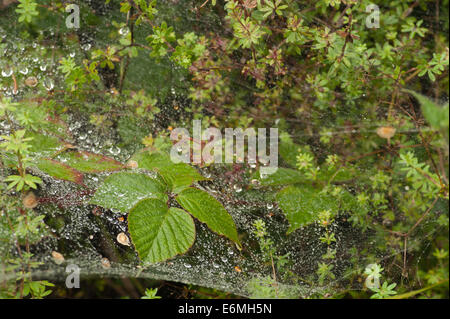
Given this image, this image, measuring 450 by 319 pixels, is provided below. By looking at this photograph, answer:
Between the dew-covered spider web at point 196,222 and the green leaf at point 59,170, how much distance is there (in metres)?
0.04

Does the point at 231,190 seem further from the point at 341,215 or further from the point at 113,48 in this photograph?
the point at 113,48

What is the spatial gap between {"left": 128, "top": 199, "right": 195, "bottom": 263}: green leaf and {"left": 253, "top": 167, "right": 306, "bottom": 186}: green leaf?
53cm

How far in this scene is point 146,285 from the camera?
2252 millimetres

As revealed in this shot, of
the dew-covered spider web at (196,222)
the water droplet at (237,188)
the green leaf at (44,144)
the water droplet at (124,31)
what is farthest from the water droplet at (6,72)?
the water droplet at (237,188)

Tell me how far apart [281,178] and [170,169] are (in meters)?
0.67

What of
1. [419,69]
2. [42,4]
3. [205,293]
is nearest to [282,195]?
[205,293]

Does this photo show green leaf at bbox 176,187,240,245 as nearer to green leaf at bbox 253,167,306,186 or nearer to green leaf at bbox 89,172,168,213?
green leaf at bbox 89,172,168,213

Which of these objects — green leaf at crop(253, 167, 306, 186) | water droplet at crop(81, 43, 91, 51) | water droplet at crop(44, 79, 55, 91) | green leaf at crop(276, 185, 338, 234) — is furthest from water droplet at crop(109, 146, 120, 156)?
green leaf at crop(276, 185, 338, 234)

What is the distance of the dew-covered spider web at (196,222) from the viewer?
1790 millimetres

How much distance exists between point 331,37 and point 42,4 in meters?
1.77

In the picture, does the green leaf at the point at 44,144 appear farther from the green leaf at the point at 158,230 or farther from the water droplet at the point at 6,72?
Result: the green leaf at the point at 158,230

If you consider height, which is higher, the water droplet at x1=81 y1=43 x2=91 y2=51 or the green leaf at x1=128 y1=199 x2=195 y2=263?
the water droplet at x1=81 y1=43 x2=91 y2=51

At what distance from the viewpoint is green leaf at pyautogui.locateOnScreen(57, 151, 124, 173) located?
→ 5.89 feet

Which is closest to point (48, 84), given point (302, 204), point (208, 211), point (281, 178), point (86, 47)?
point (86, 47)
